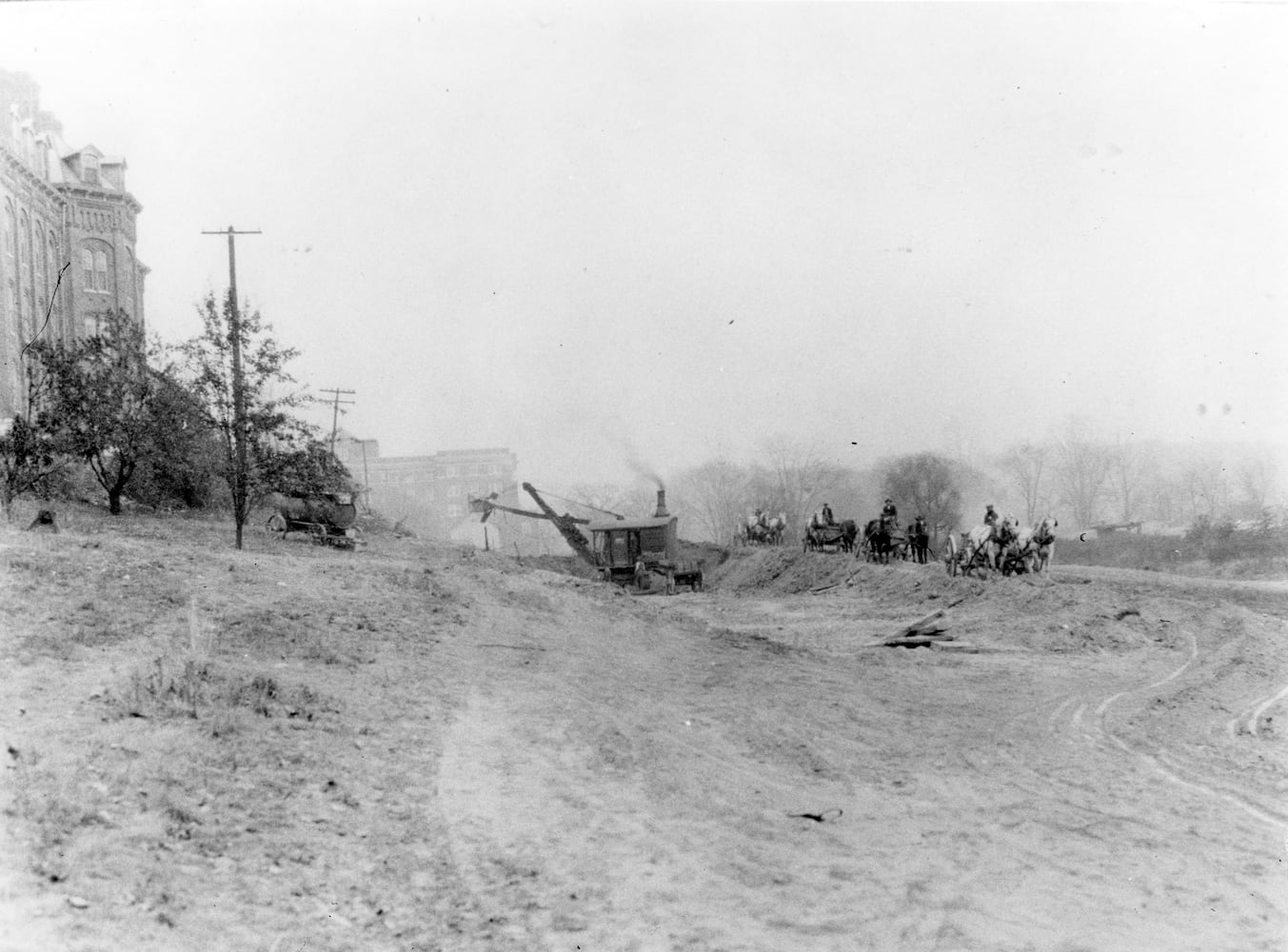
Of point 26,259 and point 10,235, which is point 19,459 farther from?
point 26,259

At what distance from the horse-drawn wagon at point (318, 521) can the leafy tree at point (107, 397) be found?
12.3 ft

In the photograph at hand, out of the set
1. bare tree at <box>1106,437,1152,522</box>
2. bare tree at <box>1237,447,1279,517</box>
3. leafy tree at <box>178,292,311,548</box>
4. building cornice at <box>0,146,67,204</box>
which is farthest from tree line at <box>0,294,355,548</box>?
bare tree at <box>1106,437,1152,522</box>

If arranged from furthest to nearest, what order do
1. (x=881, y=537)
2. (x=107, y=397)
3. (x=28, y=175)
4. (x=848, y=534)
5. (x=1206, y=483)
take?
1. (x=1206, y=483)
2. (x=28, y=175)
3. (x=848, y=534)
4. (x=881, y=537)
5. (x=107, y=397)

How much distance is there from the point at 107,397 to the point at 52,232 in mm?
24798

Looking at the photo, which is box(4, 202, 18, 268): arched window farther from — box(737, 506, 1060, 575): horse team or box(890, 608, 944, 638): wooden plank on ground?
box(890, 608, 944, 638): wooden plank on ground

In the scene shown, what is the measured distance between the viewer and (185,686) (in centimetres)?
676

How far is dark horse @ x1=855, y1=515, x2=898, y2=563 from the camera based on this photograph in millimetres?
27297

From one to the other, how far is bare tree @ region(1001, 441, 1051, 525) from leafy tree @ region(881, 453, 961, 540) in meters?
9.44

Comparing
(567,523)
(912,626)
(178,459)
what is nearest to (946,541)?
(567,523)

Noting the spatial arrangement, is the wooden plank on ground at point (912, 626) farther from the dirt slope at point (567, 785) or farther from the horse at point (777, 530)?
the horse at point (777, 530)

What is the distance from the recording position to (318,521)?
2455 centimetres

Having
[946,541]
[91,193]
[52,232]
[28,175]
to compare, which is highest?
[91,193]

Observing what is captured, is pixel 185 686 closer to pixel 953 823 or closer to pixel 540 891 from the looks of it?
pixel 540 891

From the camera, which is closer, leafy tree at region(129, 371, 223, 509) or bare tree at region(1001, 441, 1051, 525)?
leafy tree at region(129, 371, 223, 509)
